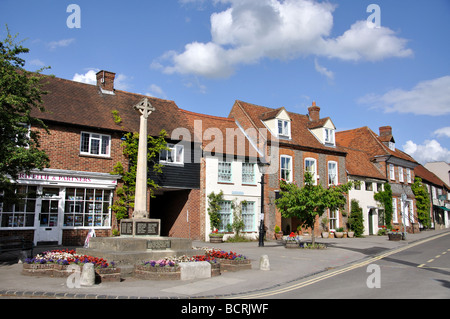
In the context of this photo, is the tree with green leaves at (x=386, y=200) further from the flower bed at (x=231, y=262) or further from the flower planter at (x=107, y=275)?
the flower planter at (x=107, y=275)

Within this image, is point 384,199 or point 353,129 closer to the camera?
point 384,199

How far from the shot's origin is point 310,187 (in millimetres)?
22266

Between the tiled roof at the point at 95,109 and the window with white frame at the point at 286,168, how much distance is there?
855 centimetres

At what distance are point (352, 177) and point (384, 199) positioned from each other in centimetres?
534

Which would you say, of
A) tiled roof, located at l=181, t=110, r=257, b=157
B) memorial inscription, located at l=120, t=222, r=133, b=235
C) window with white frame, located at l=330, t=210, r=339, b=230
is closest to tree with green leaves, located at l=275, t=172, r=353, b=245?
tiled roof, located at l=181, t=110, r=257, b=157

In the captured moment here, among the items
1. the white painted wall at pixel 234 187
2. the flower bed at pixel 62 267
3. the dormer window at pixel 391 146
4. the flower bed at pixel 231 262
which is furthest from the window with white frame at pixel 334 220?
the flower bed at pixel 62 267

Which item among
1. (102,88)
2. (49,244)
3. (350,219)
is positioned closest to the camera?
(49,244)

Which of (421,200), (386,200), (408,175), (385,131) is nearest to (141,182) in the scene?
(386,200)

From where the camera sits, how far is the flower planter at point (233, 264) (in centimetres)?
1362

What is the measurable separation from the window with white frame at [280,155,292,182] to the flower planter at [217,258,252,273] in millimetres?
16816

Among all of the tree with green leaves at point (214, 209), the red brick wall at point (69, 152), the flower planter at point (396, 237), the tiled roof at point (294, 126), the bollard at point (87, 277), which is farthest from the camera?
the tiled roof at point (294, 126)

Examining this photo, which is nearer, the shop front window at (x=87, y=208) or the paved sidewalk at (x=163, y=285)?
the paved sidewalk at (x=163, y=285)
